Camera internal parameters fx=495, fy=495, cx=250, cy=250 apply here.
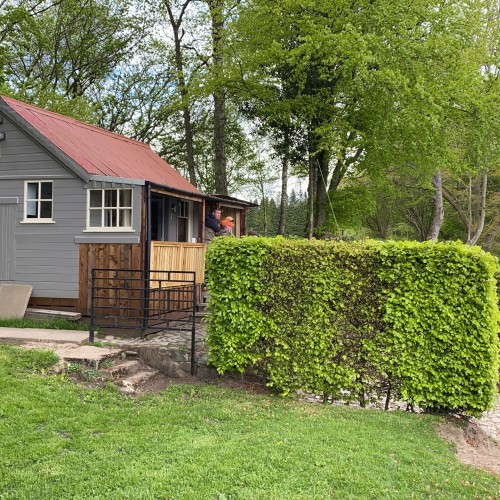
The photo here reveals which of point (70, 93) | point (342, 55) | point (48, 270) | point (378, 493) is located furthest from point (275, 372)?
point (70, 93)

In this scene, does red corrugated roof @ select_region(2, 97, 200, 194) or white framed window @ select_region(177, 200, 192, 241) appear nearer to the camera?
red corrugated roof @ select_region(2, 97, 200, 194)

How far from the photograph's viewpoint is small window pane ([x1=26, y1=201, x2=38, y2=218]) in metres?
10.6

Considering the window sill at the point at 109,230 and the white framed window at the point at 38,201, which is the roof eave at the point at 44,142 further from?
the window sill at the point at 109,230

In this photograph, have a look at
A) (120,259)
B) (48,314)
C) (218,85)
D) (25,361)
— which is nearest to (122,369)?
(25,361)

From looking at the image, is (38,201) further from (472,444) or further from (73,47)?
(73,47)

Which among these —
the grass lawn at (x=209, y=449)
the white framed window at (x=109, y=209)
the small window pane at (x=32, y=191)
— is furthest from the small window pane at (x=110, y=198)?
the grass lawn at (x=209, y=449)

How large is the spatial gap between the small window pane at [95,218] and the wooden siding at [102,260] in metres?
0.44

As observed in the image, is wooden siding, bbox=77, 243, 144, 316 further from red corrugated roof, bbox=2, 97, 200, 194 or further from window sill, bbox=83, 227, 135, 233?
red corrugated roof, bbox=2, 97, 200, 194

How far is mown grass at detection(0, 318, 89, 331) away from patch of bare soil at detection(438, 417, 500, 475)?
6703 millimetres

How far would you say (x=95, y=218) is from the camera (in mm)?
10164

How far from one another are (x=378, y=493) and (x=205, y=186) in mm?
27581

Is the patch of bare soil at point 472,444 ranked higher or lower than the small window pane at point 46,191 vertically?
lower

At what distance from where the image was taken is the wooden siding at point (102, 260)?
967cm

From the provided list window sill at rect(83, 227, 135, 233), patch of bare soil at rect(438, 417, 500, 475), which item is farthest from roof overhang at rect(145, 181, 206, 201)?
patch of bare soil at rect(438, 417, 500, 475)
